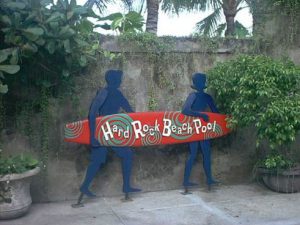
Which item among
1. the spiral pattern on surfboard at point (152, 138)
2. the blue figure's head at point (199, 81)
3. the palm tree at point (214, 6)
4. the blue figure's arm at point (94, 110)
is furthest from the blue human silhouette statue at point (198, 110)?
the palm tree at point (214, 6)

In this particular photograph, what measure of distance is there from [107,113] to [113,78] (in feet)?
1.58

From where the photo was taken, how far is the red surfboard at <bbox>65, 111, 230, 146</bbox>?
585cm

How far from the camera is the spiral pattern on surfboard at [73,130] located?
580 cm

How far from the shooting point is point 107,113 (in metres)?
6.03

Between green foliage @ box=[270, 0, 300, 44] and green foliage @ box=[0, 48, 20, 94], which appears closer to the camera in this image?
green foliage @ box=[0, 48, 20, 94]

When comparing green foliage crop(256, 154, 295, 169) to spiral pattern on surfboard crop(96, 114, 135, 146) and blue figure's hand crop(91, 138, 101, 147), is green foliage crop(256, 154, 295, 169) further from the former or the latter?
blue figure's hand crop(91, 138, 101, 147)

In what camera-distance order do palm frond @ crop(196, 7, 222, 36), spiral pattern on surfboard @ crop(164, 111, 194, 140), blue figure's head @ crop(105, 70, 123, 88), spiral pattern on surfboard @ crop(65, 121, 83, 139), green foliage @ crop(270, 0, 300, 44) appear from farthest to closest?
palm frond @ crop(196, 7, 222, 36) → green foliage @ crop(270, 0, 300, 44) → spiral pattern on surfboard @ crop(164, 111, 194, 140) → blue figure's head @ crop(105, 70, 123, 88) → spiral pattern on surfboard @ crop(65, 121, 83, 139)

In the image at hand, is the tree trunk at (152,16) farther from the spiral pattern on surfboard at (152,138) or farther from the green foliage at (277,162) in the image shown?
the green foliage at (277,162)

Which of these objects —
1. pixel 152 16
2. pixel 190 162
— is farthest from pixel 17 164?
pixel 152 16

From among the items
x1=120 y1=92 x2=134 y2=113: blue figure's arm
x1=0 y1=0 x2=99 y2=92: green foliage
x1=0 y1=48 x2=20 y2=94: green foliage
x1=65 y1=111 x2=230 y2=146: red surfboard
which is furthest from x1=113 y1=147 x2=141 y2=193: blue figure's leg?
x1=0 y1=48 x2=20 y2=94: green foliage

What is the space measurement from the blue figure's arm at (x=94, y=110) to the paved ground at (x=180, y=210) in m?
0.91

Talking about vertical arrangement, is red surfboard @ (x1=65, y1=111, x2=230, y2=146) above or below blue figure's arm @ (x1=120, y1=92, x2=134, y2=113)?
below

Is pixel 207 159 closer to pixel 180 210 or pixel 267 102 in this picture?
pixel 180 210

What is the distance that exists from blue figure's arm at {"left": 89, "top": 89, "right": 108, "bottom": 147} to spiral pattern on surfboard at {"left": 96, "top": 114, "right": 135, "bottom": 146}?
0.06 meters
